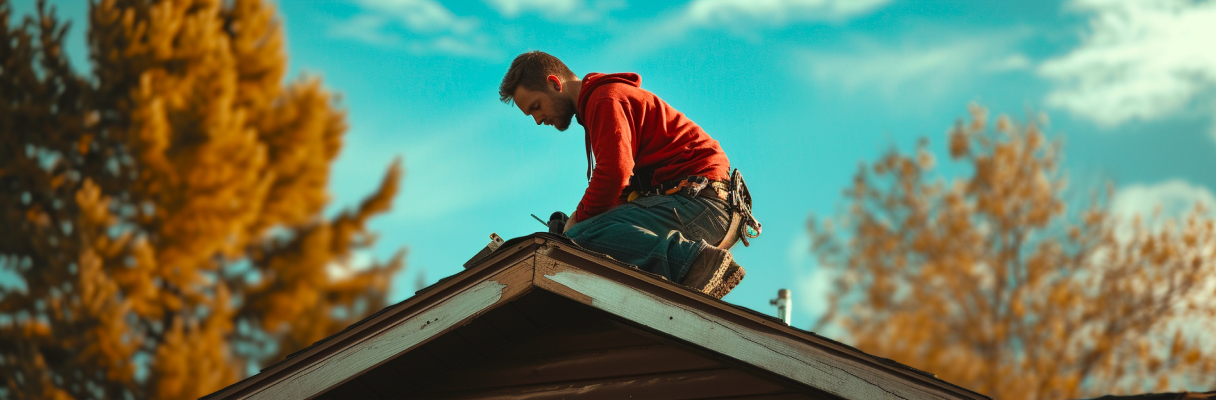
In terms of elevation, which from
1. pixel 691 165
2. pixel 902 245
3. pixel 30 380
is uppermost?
pixel 902 245

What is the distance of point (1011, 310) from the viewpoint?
16.4m

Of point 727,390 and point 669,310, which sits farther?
point 727,390

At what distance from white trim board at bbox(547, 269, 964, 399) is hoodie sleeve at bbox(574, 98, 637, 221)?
75 centimetres

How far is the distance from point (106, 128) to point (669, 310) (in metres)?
14.1

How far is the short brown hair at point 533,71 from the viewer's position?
4.44 metres

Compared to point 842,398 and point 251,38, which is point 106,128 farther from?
point 842,398

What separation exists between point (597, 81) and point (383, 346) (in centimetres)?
163

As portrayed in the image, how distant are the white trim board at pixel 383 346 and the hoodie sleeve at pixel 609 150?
0.85 m

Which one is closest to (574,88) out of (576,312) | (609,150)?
(609,150)

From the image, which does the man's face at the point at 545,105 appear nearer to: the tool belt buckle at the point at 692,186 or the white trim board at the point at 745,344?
the tool belt buckle at the point at 692,186

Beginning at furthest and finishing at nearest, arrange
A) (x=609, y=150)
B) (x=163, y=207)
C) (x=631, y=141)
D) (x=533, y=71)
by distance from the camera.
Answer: (x=163, y=207) → (x=533, y=71) → (x=631, y=141) → (x=609, y=150)

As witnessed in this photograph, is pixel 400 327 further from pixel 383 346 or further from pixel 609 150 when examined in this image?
pixel 609 150

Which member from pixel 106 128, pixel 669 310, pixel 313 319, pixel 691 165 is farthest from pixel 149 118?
pixel 669 310

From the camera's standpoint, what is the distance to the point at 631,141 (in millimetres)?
4246
